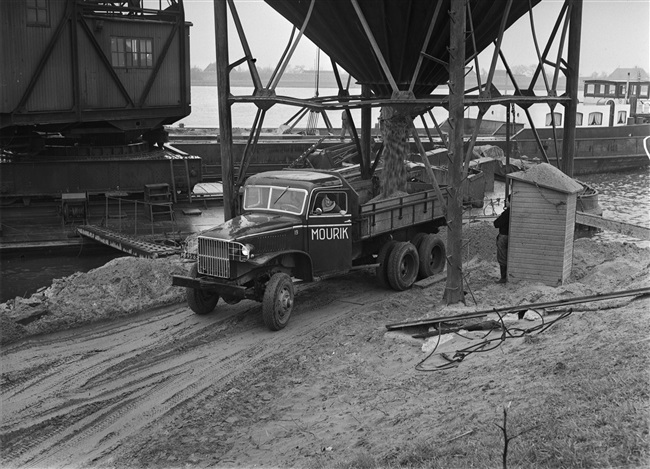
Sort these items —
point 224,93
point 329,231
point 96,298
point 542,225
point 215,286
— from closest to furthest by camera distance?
point 215,286 → point 329,231 → point 96,298 → point 542,225 → point 224,93

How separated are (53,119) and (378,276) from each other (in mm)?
14134

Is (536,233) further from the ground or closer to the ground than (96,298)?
further from the ground

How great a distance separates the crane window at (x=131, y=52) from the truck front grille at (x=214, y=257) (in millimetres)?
15163

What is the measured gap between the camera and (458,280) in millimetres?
13781

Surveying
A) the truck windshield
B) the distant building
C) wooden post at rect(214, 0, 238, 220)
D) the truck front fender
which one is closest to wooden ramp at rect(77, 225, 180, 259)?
wooden post at rect(214, 0, 238, 220)

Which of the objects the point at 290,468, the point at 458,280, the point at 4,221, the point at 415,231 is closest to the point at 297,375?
the point at 290,468

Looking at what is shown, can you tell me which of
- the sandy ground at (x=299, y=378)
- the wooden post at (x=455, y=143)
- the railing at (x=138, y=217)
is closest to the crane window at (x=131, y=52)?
the railing at (x=138, y=217)

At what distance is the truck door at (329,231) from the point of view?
13766 mm

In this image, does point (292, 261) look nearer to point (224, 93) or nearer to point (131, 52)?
point (224, 93)

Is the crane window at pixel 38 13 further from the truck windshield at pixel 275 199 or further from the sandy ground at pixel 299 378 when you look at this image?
the truck windshield at pixel 275 199

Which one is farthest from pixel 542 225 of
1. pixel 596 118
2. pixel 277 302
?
pixel 596 118

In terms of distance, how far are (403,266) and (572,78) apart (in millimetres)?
6016

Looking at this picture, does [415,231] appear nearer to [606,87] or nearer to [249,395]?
[249,395]

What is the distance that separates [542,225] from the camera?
47.9 feet
